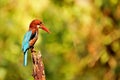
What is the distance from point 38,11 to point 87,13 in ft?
2.91

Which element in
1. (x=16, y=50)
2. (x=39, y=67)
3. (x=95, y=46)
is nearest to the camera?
(x=39, y=67)

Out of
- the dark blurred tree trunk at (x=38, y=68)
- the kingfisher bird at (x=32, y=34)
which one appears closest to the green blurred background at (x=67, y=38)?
the kingfisher bird at (x=32, y=34)

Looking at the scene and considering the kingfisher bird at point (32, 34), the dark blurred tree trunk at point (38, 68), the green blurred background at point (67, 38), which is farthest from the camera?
the green blurred background at point (67, 38)

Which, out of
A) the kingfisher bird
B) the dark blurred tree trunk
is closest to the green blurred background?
the kingfisher bird

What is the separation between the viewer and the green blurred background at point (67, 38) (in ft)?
20.5

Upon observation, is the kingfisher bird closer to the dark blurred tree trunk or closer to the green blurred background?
the dark blurred tree trunk

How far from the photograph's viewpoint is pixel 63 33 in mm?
7090

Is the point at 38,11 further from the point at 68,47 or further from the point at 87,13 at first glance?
the point at 68,47

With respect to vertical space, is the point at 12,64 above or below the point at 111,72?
below

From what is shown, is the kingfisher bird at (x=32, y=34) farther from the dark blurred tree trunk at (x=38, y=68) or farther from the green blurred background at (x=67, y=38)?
the green blurred background at (x=67, y=38)

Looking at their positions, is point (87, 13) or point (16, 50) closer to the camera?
point (16, 50)

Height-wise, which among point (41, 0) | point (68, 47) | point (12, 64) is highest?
point (68, 47)

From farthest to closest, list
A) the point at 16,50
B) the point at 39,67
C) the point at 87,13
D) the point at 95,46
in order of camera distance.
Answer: the point at 95,46
the point at 87,13
the point at 16,50
the point at 39,67

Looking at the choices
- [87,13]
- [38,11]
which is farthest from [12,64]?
[87,13]
